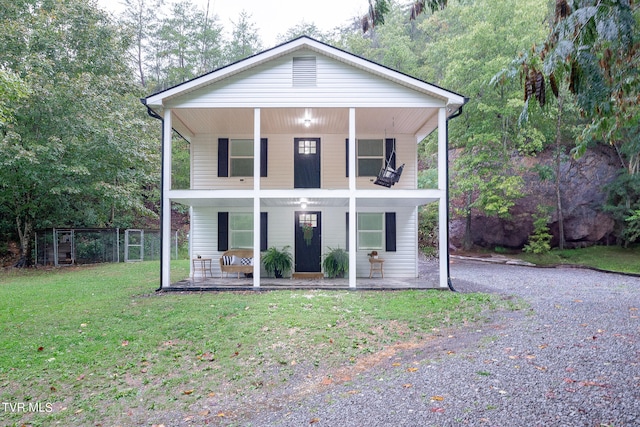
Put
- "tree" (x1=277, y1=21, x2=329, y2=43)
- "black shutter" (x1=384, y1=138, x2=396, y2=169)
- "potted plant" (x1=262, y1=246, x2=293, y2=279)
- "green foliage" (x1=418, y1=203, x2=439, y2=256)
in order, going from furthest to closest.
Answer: "tree" (x1=277, y1=21, x2=329, y2=43) → "green foliage" (x1=418, y1=203, x2=439, y2=256) → "black shutter" (x1=384, y1=138, x2=396, y2=169) → "potted plant" (x1=262, y1=246, x2=293, y2=279)

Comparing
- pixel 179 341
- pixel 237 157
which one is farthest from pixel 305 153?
pixel 179 341

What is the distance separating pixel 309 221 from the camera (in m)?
12.0

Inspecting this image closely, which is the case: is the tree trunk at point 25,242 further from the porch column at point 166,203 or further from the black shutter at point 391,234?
the black shutter at point 391,234

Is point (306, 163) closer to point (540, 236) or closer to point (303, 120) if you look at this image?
point (303, 120)

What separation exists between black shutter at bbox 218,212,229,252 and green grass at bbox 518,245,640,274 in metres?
12.2

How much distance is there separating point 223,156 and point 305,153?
2524 mm

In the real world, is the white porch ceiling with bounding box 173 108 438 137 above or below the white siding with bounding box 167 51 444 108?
below

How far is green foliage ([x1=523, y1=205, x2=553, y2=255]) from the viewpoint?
16.2 m

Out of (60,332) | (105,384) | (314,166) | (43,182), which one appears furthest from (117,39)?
(105,384)

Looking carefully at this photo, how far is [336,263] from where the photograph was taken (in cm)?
1149

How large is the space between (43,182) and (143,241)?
16.0 feet

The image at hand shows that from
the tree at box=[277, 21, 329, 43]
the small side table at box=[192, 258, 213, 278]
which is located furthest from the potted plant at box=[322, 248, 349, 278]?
the tree at box=[277, 21, 329, 43]

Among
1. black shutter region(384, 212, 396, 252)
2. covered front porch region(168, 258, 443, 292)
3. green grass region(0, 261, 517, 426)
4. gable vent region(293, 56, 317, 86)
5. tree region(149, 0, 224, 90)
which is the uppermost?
tree region(149, 0, 224, 90)

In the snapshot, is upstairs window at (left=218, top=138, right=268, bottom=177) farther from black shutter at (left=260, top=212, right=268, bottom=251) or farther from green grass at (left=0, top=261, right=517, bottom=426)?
green grass at (left=0, top=261, right=517, bottom=426)
